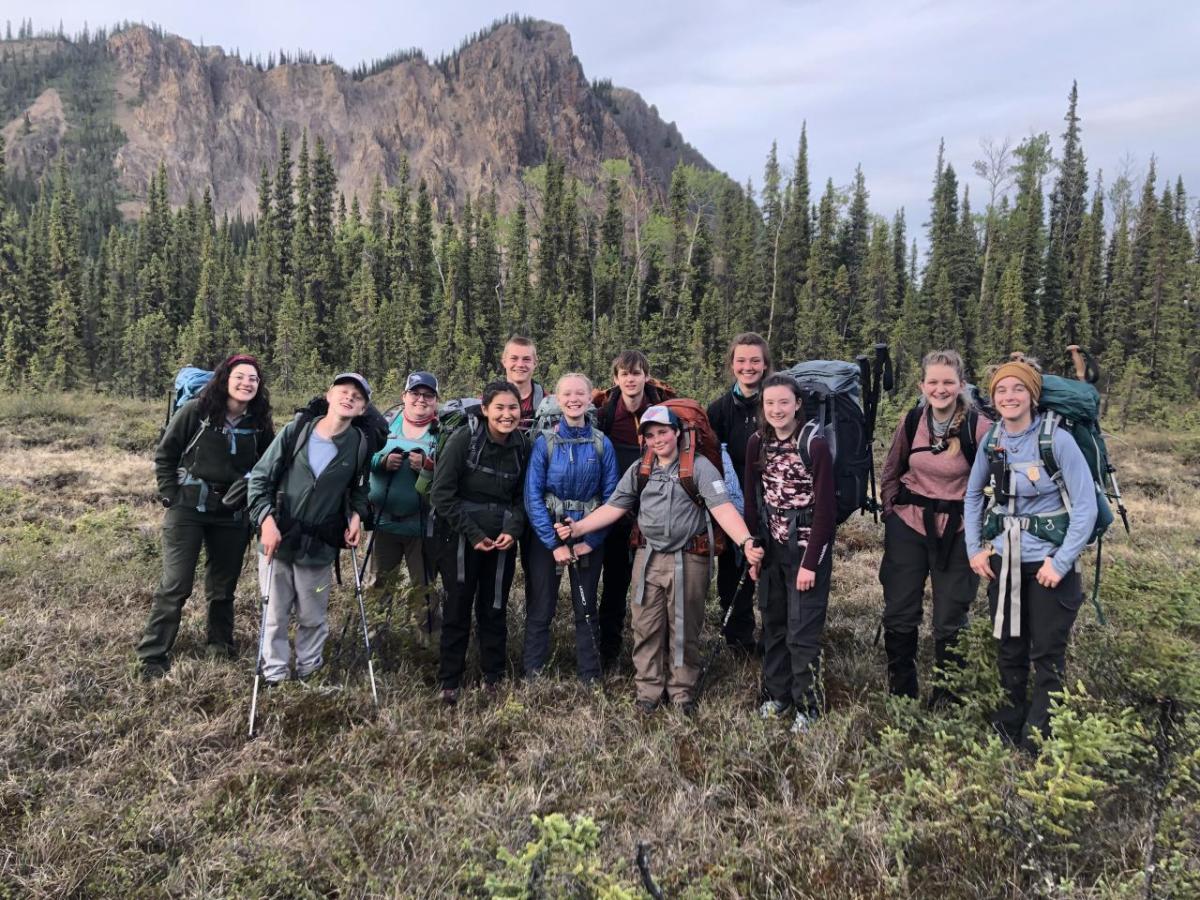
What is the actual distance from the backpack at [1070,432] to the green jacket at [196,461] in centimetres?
503

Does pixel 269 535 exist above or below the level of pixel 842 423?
below

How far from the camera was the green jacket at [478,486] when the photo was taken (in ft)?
14.5

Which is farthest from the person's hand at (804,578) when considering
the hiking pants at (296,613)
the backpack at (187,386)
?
the backpack at (187,386)

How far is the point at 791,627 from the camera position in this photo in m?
4.19

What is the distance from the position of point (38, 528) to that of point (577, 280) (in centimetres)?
5145

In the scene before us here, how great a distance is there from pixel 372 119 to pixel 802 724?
18021 centimetres

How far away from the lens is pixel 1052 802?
2.58 m

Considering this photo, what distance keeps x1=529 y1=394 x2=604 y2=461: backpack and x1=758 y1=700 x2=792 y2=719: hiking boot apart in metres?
2.00

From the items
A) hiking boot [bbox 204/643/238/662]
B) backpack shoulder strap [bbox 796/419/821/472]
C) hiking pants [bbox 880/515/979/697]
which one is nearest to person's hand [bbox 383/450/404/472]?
hiking boot [bbox 204/643/238/662]

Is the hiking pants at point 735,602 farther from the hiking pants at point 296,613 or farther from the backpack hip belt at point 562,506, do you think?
the hiking pants at point 296,613

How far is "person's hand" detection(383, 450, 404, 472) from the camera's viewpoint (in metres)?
4.87

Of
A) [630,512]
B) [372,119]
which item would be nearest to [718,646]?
[630,512]

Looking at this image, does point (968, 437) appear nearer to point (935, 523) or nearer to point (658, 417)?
point (935, 523)

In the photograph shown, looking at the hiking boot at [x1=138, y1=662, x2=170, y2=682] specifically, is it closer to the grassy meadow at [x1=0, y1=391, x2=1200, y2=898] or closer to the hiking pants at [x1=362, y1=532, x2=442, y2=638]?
the grassy meadow at [x1=0, y1=391, x2=1200, y2=898]
